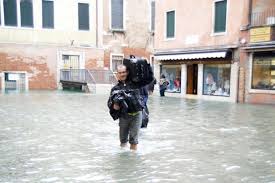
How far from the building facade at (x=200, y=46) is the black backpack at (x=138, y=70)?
37.7ft

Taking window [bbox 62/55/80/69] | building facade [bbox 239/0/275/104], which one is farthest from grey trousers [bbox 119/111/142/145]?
window [bbox 62/55/80/69]

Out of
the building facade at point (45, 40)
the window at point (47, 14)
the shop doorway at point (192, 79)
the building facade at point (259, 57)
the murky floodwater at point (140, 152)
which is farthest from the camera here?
the window at point (47, 14)

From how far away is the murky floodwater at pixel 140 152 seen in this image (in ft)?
14.3

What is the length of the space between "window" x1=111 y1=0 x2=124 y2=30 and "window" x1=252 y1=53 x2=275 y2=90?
12172 mm

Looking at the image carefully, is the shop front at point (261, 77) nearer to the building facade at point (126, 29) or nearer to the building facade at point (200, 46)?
the building facade at point (200, 46)

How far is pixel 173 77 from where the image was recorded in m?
19.6

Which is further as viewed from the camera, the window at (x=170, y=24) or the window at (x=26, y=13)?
the window at (x=26, y=13)

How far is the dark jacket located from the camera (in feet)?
16.5

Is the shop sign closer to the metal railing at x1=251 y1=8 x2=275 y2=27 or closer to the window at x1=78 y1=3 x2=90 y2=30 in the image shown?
the metal railing at x1=251 y1=8 x2=275 y2=27

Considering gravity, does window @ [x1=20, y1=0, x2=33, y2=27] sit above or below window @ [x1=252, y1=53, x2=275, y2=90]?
above

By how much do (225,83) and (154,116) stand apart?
7.54 meters

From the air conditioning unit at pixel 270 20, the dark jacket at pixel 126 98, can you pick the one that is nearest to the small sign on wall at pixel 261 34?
Result: the air conditioning unit at pixel 270 20

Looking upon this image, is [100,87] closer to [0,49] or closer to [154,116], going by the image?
[0,49]

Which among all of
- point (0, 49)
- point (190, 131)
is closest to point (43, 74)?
point (0, 49)
